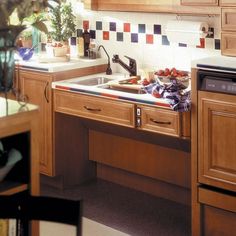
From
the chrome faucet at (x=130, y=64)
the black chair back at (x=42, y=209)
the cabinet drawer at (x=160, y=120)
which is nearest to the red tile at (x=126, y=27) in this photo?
the chrome faucet at (x=130, y=64)

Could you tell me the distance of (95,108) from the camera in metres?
3.99

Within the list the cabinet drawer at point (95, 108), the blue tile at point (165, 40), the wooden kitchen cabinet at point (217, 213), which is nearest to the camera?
the wooden kitchen cabinet at point (217, 213)

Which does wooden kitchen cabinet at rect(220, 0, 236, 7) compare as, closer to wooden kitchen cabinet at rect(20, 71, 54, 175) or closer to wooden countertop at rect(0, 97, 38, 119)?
wooden kitchen cabinet at rect(20, 71, 54, 175)

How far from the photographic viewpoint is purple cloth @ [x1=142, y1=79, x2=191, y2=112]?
134 inches

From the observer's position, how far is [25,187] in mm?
2414

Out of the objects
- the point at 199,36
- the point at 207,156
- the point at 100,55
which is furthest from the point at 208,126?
the point at 100,55

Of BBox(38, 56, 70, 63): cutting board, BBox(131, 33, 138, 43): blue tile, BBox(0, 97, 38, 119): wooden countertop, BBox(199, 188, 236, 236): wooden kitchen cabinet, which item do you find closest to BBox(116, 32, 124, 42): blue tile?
BBox(131, 33, 138, 43): blue tile

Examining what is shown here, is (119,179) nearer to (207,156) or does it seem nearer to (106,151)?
(106,151)

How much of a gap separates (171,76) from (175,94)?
1.32 feet

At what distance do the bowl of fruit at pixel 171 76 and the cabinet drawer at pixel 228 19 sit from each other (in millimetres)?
474

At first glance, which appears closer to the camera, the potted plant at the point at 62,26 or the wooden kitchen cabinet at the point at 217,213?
the wooden kitchen cabinet at the point at 217,213

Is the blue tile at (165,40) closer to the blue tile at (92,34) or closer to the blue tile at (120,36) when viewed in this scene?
the blue tile at (120,36)

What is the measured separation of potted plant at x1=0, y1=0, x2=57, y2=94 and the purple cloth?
1346 millimetres

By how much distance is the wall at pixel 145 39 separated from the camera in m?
3.99
